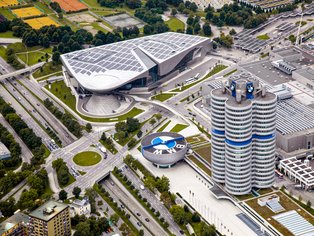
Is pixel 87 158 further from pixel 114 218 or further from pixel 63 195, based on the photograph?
pixel 114 218

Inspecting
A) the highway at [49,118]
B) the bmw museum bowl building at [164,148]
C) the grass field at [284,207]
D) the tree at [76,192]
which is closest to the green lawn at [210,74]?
the bmw museum bowl building at [164,148]

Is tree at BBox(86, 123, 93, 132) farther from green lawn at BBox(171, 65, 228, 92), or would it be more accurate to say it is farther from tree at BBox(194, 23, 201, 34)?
tree at BBox(194, 23, 201, 34)

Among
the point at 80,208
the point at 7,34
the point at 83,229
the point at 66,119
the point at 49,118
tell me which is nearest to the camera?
the point at 83,229

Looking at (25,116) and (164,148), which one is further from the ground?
(164,148)

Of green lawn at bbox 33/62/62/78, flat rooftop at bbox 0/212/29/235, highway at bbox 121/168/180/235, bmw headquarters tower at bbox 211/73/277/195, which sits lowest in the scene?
green lawn at bbox 33/62/62/78

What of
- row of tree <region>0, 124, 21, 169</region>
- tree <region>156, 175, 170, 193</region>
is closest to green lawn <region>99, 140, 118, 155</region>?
row of tree <region>0, 124, 21, 169</region>

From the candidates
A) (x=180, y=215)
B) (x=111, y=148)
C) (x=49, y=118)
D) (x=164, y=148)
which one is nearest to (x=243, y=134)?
(x=180, y=215)

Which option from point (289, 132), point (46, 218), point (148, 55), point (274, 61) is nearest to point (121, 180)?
point (46, 218)
